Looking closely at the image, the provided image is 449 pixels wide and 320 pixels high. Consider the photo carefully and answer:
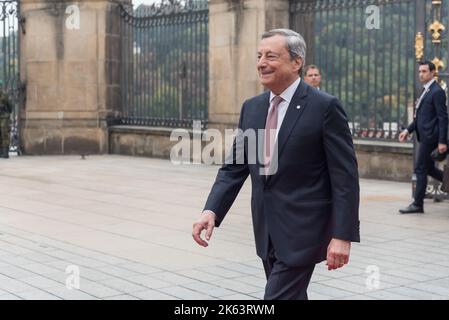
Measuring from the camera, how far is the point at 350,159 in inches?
157

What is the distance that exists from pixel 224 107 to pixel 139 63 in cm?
388

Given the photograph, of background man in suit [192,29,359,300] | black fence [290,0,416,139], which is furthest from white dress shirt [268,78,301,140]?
black fence [290,0,416,139]

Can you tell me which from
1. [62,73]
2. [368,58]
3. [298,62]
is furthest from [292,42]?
[62,73]

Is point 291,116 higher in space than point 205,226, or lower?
higher

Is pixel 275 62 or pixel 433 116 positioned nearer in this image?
pixel 275 62

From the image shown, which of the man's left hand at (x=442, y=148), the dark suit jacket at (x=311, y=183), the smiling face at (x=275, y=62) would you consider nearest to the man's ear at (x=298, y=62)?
the smiling face at (x=275, y=62)

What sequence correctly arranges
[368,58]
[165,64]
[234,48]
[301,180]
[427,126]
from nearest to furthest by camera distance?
[301,180] < [427,126] < [368,58] < [234,48] < [165,64]

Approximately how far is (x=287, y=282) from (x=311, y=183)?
1.52 feet

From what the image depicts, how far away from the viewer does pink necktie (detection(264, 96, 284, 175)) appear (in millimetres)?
4090

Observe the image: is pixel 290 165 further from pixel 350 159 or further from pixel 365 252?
pixel 365 252

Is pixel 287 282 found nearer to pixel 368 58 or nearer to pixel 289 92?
pixel 289 92

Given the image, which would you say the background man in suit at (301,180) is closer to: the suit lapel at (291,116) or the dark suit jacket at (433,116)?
the suit lapel at (291,116)

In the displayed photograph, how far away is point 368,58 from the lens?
14258mm
